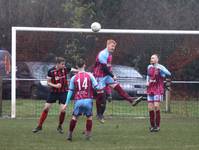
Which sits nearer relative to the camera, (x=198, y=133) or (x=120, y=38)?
(x=198, y=133)

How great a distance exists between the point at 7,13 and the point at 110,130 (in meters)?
21.2

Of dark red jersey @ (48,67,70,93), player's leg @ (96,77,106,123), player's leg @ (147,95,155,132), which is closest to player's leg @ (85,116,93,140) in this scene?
dark red jersey @ (48,67,70,93)

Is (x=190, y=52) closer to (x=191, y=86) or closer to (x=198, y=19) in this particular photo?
(x=191, y=86)

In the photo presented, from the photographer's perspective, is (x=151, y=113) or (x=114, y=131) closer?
(x=114, y=131)

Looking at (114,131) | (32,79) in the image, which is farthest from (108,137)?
(32,79)

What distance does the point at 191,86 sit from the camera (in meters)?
23.4

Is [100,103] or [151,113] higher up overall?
[100,103]

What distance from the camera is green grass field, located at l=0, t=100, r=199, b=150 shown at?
14828 millimetres

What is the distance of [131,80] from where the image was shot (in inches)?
906

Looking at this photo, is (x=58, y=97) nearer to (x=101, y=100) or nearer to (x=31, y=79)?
(x=101, y=100)

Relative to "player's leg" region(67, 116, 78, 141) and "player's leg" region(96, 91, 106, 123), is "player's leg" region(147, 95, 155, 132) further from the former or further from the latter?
"player's leg" region(67, 116, 78, 141)

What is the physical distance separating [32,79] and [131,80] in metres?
3.16

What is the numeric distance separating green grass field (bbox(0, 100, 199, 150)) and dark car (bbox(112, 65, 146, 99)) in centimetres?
49

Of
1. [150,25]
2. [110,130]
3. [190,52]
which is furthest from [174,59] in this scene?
[150,25]
